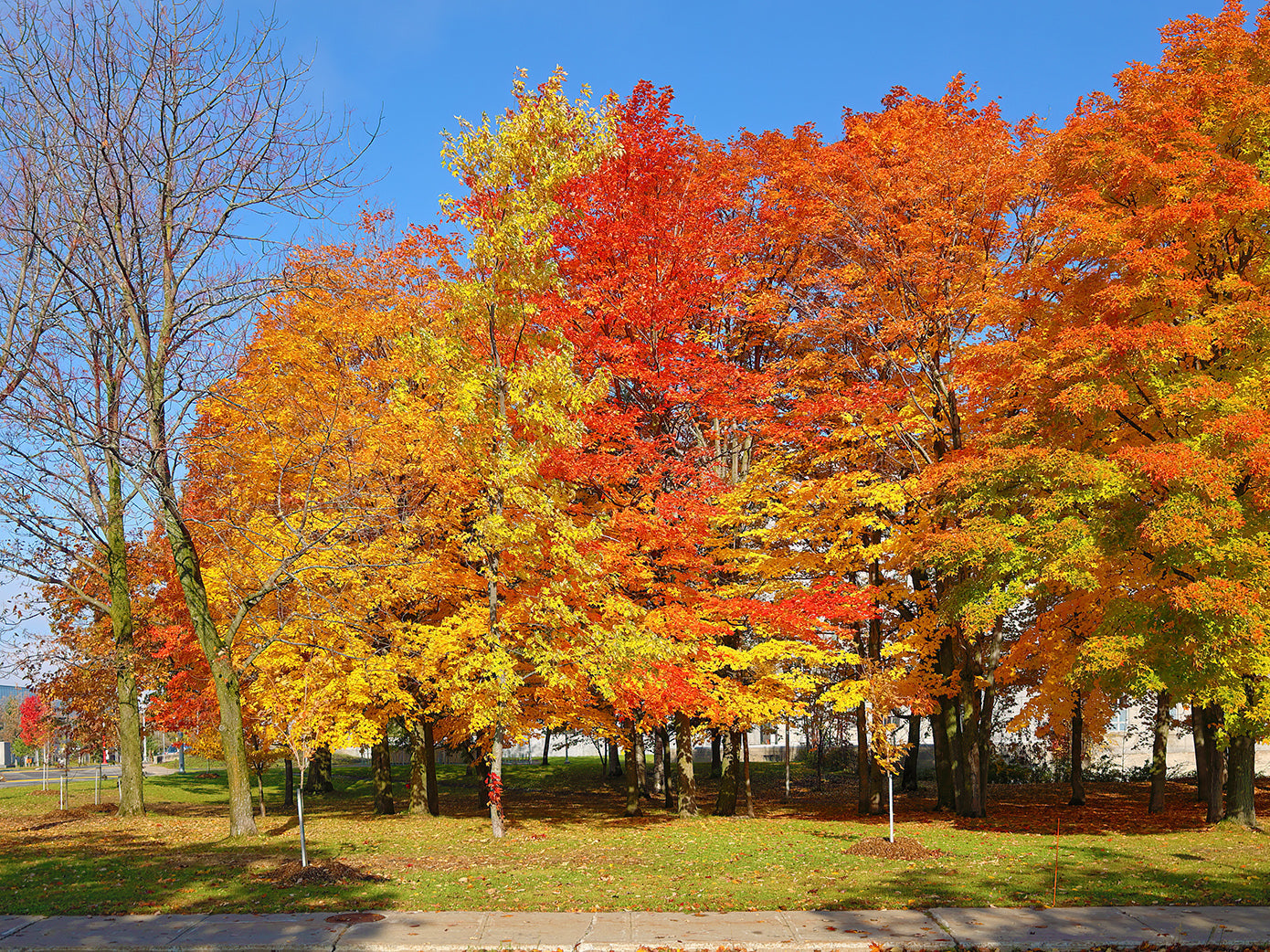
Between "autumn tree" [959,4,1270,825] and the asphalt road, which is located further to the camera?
the asphalt road

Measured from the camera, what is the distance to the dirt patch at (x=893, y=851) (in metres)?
14.1

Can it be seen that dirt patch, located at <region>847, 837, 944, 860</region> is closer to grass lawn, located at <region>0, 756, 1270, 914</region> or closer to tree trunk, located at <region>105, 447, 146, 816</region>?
grass lawn, located at <region>0, 756, 1270, 914</region>

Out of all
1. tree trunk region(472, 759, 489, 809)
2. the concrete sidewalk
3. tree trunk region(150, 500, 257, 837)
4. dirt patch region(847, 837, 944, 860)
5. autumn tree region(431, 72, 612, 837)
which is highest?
autumn tree region(431, 72, 612, 837)

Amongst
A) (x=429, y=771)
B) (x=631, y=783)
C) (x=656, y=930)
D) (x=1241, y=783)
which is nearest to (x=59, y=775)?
(x=429, y=771)

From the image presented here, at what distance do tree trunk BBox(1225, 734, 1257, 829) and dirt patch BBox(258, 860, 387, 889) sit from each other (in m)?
15.9

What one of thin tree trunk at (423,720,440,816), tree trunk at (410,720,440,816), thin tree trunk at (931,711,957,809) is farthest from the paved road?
thin tree trunk at (931,711,957,809)

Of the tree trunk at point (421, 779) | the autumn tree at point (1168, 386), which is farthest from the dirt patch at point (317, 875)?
the autumn tree at point (1168, 386)

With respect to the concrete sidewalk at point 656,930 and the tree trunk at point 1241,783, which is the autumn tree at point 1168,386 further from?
the concrete sidewalk at point 656,930

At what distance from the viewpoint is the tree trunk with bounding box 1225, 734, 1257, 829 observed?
699 inches

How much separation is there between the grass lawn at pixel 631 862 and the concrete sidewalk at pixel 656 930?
1.61ft

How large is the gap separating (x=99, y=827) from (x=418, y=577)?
7905 mm

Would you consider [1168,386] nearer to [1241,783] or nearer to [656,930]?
[1241,783]

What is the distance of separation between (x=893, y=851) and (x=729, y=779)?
10.9 metres

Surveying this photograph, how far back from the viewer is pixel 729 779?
82.0 ft
